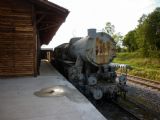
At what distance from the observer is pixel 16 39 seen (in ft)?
29.4

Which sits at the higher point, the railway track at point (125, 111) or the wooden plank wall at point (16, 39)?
the wooden plank wall at point (16, 39)

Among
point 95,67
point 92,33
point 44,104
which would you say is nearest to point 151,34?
point 95,67

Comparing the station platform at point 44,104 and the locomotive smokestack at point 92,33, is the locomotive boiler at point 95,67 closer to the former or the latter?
the locomotive smokestack at point 92,33

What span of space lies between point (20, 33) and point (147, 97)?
21.7 ft

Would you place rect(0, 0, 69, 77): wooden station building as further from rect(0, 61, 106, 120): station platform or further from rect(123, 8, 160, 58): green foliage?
rect(123, 8, 160, 58): green foliage

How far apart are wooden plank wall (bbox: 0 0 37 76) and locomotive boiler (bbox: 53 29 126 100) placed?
210cm

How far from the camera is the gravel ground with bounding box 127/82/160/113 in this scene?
330 inches

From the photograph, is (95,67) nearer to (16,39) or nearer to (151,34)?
(16,39)

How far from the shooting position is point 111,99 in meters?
8.98

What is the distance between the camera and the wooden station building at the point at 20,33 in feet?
28.7

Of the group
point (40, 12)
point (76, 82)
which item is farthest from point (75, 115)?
point (40, 12)

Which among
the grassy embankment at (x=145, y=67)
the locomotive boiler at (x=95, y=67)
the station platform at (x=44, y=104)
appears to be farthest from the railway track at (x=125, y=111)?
the grassy embankment at (x=145, y=67)

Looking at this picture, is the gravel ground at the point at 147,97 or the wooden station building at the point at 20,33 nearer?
the gravel ground at the point at 147,97

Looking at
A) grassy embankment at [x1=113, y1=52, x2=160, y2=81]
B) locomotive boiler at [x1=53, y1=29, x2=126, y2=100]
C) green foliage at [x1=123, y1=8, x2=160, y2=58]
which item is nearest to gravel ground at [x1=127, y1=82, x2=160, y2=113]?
locomotive boiler at [x1=53, y1=29, x2=126, y2=100]
